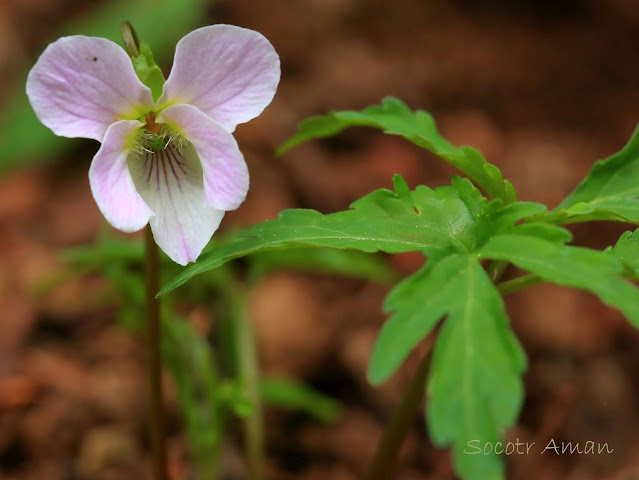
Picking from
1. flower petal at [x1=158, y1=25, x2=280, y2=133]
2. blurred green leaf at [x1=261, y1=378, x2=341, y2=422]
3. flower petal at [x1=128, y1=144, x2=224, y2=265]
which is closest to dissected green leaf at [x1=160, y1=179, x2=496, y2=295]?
flower petal at [x1=128, y1=144, x2=224, y2=265]

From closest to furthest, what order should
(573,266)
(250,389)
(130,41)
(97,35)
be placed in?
(573,266) < (130,41) < (250,389) < (97,35)

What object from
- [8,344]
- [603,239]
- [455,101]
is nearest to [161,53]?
[455,101]

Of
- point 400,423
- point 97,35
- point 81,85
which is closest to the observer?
point 81,85

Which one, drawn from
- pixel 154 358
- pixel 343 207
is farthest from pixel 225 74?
pixel 343 207

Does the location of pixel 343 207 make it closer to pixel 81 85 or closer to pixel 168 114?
pixel 168 114

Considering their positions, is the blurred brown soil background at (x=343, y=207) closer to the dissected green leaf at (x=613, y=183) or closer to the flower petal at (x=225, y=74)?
the dissected green leaf at (x=613, y=183)

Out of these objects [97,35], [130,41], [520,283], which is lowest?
[97,35]

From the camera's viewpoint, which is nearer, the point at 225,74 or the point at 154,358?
the point at 225,74

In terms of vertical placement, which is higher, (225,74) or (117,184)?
(225,74)

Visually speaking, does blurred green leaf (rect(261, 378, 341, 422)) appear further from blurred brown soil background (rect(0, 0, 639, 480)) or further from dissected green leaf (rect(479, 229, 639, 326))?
dissected green leaf (rect(479, 229, 639, 326))
